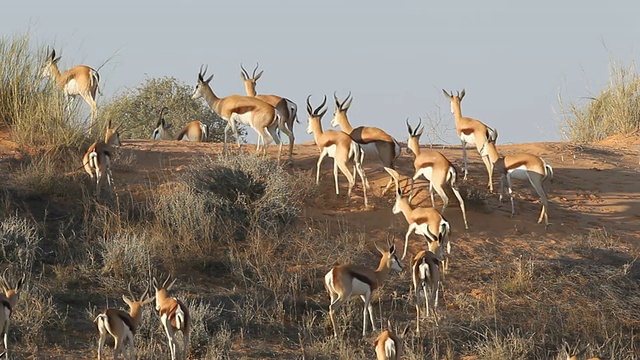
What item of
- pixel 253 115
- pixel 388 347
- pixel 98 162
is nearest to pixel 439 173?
pixel 253 115

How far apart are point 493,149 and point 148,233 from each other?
532 cm

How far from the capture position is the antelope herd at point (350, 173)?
10.6 meters

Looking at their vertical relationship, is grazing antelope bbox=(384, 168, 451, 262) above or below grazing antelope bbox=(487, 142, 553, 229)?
below

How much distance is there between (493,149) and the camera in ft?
54.3

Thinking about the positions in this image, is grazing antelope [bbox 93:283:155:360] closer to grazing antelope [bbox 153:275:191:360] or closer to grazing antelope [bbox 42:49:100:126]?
grazing antelope [bbox 153:275:191:360]

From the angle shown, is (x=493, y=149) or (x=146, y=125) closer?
(x=493, y=149)

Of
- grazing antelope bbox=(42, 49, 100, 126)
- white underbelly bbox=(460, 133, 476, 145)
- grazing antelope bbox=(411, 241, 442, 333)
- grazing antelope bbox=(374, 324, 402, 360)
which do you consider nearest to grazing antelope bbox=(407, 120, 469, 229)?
white underbelly bbox=(460, 133, 476, 145)

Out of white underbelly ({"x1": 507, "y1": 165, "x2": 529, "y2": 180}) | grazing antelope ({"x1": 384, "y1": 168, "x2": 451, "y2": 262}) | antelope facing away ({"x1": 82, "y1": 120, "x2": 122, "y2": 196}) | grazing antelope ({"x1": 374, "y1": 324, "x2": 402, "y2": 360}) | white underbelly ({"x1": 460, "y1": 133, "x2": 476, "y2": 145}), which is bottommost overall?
grazing antelope ({"x1": 374, "y1": 324, "x2": 402, "y2": 360})

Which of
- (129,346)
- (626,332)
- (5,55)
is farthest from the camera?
(5,55)

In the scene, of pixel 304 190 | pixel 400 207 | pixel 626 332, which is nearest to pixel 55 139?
pixel 304 190

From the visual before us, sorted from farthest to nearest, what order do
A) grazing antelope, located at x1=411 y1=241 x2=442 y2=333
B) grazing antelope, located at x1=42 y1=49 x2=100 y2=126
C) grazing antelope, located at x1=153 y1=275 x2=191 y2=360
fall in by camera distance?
grazing antelope, located at x1=42 y1=49 x2=100 y2=126
grazing antelope, located at x1=411 y1=241 x2=442 y2=333
grazing antelope, located at x1=153 y1=275 x2=191 y2=360

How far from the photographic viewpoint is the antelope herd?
10.6 metres

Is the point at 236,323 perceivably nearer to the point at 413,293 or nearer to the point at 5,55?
the point at 413,293

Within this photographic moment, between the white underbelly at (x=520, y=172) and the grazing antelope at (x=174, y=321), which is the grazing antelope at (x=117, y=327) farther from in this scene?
the white underbelly at (x=520, y=172)
